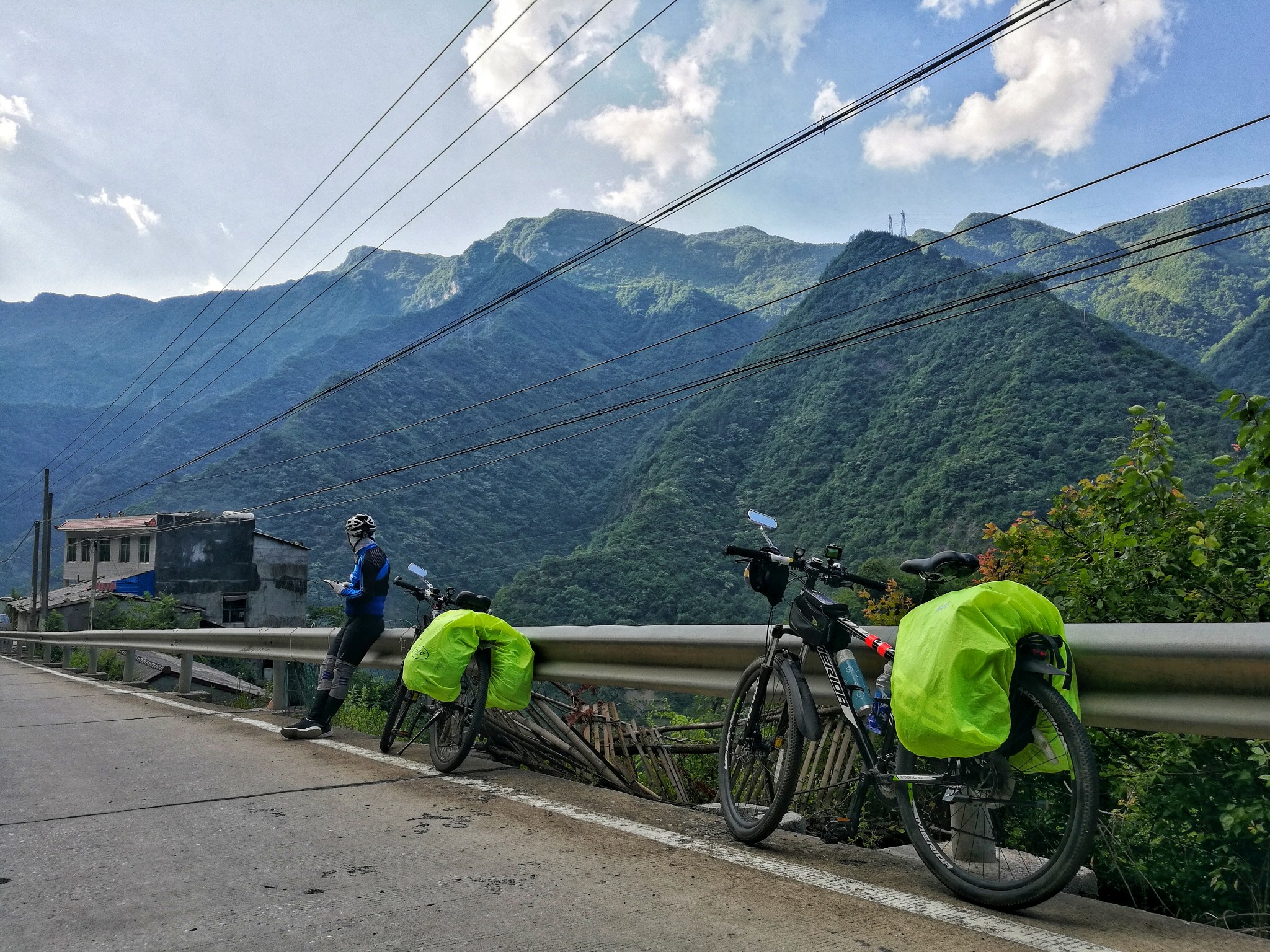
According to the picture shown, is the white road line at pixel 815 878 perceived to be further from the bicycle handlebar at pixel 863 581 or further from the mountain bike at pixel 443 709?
the bicycle handlebar at pixel 863 581

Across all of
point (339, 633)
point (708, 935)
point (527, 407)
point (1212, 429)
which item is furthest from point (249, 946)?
point (527, 407)

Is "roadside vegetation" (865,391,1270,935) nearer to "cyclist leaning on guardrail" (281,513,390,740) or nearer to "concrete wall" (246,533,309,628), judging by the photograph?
"cyclist leaning on guardrail" (281,513,390,740)

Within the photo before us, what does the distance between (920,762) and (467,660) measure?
2817mm

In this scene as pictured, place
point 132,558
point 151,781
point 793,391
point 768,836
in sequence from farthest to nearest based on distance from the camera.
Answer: point 793,391 < point 132,558 < point 151,781 < point 768,836

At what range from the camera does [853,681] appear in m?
3.28

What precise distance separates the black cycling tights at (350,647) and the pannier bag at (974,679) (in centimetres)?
478

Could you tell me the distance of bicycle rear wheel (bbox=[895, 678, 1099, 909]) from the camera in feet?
7.98

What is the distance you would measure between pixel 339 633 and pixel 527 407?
121511 millimetres

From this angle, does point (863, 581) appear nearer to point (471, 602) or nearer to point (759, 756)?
point (759, 756)

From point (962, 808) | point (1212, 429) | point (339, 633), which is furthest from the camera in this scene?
point (1212, 429)

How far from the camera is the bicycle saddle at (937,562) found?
3.02 metres

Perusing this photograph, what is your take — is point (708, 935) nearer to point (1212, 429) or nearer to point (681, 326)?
point (1212, 429)

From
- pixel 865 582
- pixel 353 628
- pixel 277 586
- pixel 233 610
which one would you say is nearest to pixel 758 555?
pixel 865 582

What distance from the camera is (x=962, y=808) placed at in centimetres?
282
